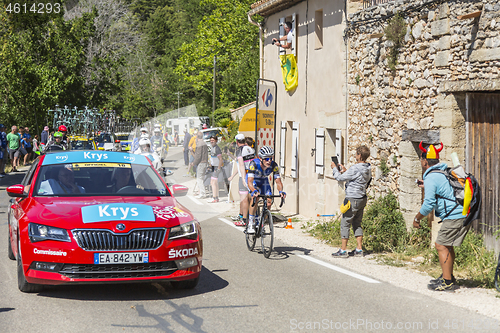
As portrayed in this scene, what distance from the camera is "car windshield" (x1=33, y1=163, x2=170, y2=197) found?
7105 millimetres

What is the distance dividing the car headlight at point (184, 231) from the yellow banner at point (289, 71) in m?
Result: 11.2

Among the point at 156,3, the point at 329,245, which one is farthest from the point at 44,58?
the point at 156,3

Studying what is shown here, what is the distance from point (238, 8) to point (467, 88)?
1572 inches

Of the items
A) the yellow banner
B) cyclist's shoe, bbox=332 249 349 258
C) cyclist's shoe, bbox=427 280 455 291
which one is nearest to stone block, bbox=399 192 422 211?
cyclist's shoe, bbox=332 249 349 258

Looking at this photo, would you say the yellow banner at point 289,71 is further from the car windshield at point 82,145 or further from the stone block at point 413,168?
the car windshield at point 82,145

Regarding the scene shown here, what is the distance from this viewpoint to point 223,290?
6.86 meters

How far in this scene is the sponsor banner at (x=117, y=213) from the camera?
6.15 m

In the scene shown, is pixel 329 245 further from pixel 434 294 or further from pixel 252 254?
pixel 434 294

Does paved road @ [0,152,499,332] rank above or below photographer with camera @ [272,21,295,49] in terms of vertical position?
below

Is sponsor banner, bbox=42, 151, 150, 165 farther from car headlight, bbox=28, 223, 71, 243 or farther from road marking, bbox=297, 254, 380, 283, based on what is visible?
road marking, bbox=297, 254, 380, 283

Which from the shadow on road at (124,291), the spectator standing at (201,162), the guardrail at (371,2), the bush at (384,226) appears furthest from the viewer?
the spectator standing at (201,162)

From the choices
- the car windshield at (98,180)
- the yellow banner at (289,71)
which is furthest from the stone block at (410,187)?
the yellow banner at (289,71)

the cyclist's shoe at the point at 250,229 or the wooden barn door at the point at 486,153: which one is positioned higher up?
the wooden barn door at the point at 486,153

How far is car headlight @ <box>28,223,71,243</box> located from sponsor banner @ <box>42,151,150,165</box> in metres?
1.66
